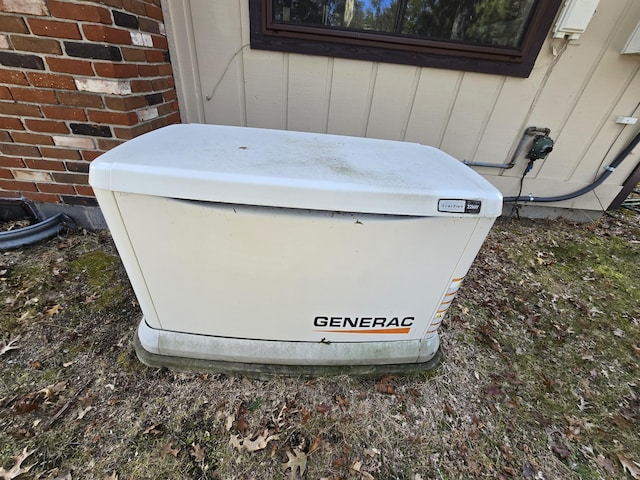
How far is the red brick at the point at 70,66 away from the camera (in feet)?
4.58

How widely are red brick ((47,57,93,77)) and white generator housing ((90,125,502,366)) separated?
2.16 feet

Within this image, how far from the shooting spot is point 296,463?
1069mm

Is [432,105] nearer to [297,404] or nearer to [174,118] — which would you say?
[174,118]

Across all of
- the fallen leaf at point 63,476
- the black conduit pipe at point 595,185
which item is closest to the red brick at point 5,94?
the fallen leaf at point 63,476

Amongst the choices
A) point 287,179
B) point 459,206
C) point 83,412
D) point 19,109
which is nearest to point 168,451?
point 83,412

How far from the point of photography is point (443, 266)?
1045 millimetres

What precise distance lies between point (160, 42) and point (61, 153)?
0.93 m

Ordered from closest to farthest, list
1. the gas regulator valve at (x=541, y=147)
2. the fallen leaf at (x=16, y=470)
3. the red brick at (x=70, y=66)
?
the fallen leaf at (x=16, y=470) < the red brick at (x=70, y=66) < the gas regulator valve at (x=541, y=147)

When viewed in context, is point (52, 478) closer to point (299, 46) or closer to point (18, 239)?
point (18, 239)

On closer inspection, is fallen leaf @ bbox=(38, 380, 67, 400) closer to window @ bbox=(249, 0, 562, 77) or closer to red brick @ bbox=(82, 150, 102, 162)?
red brick @ bbox=(82, 150, 102, 162)

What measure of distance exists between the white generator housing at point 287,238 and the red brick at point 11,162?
4.18 ft

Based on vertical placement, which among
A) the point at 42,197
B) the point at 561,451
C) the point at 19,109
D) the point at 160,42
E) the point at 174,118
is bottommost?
the point at 561,451

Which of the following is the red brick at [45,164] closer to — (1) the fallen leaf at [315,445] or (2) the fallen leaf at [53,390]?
(2) the fallen leaf at [53,390]

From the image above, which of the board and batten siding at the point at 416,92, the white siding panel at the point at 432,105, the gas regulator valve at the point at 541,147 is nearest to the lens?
the board and batten siding at the point at 416,92
